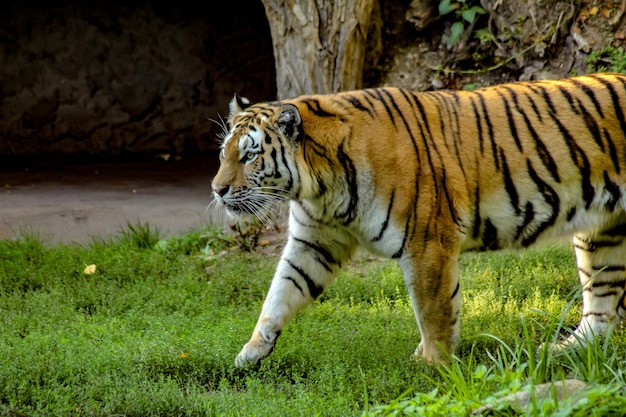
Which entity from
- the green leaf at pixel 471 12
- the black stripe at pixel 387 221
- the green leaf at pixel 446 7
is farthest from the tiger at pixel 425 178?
the green leaf at pixel 446 7

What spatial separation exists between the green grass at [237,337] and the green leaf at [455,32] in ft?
6.05

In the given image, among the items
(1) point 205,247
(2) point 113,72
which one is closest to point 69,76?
(2) point 113,72

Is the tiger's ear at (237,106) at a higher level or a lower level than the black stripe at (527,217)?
higher

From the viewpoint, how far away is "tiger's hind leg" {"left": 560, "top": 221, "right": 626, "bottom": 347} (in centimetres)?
475

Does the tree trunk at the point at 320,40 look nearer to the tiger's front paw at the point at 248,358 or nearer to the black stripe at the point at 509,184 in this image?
the black stripe at the point at 509,184

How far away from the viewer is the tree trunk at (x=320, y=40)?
6.71 metres

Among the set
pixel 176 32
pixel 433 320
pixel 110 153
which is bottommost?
pixel 110 153

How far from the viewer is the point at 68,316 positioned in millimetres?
5141

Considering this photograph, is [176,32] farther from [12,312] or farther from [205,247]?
[12,312]

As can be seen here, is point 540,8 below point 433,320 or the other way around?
the other way around

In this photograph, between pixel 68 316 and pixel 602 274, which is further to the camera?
pixel 68 316

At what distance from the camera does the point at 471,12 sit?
6.88 meters

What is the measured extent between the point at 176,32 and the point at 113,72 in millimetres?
914

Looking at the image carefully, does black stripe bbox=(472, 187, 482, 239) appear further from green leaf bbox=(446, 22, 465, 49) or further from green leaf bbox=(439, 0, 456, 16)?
green leaf bbox=(439, 0, 456, 16)
